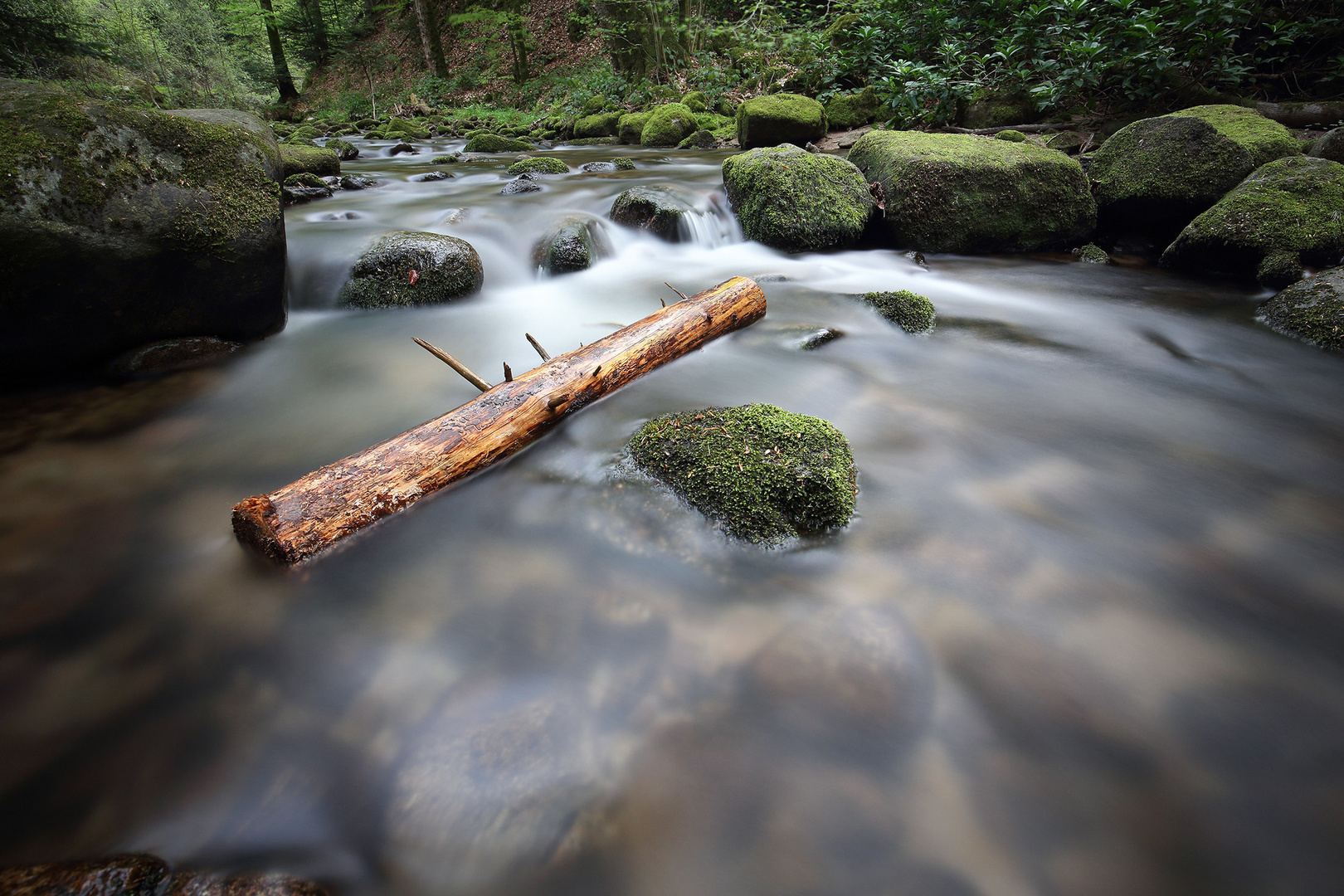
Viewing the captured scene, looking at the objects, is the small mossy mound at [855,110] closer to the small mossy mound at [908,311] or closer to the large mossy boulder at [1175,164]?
the large mossy boulder at [1175,164]

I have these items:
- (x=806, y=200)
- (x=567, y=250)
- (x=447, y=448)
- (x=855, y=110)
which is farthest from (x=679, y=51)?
(x=447, y=448)

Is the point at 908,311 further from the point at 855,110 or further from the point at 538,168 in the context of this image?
the point at 855,110

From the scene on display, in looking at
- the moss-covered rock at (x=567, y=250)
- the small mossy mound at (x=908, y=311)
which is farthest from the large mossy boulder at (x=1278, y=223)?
the moss-covered rock at (x=567, y=250)

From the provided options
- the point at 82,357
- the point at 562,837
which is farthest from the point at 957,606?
the point at 82,357

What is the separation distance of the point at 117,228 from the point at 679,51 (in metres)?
17.5

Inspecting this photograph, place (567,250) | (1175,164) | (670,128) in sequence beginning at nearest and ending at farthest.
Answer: (567,250) < (1175,164) < (670,128)

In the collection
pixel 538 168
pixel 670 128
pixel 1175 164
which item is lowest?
pixel 538 168

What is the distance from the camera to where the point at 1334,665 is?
78.2 inches

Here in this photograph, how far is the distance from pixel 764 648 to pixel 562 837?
0.86 m

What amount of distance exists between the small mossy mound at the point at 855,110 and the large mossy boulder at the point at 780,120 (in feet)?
3.09

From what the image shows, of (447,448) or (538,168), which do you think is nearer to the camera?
(447,448)

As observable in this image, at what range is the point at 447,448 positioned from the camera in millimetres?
2703

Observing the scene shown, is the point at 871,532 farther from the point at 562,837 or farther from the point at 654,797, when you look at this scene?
the point at 562,837

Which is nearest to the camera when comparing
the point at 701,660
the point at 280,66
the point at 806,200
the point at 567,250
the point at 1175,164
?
the point at 701,660
